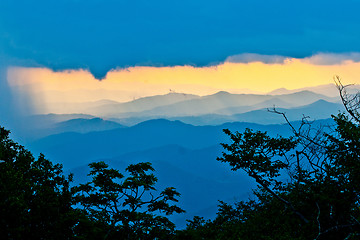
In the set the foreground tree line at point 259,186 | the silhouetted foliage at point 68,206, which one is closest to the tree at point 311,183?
the foreground tree line at point 259,186

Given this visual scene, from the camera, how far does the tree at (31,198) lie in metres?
20.2

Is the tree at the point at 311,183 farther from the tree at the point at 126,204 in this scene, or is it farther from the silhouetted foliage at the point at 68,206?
the silhouetted foliage at the point at 68,206

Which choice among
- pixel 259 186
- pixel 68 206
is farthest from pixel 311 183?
pixel 68 206

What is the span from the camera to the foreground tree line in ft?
58.4

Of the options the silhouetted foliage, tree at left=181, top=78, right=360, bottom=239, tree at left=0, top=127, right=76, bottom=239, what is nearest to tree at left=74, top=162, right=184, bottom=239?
the silhouetted foliage

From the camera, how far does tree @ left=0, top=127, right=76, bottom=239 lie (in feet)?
66.2

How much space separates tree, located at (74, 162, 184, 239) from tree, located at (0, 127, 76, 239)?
4.89 feet

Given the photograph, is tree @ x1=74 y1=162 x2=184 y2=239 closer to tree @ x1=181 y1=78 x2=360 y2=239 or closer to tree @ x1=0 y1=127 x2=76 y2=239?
tree @ x1=0 y1=127 x2=76 y2=239

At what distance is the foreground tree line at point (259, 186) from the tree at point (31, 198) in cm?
5

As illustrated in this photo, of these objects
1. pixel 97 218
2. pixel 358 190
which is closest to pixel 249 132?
pixel 358 190

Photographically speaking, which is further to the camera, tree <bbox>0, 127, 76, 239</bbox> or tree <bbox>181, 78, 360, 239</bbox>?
tree <bbox>0, 127, 76, 239</bbox>

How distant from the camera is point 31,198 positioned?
2334 cm

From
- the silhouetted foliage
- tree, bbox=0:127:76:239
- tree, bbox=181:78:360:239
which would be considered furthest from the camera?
the silhouetted foliage

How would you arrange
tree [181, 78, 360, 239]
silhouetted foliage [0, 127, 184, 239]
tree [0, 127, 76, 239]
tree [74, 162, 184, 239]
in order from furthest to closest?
1. tree [74, 162, 184, 239]
2. silhouetted foliage [0, 127, 184, 239]
3. tree [0, 127, 76, 239]
4. tree [181, 78, 360, 239]
